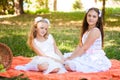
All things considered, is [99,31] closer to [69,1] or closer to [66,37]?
[66,37]

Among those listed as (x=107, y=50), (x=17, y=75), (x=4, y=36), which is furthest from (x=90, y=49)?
(x=4, y=36)

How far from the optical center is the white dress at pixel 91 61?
19.2 feet

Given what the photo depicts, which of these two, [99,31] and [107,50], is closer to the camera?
[99,31]

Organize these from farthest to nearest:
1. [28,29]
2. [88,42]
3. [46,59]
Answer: [28,29]
[88,42]
[46,59]

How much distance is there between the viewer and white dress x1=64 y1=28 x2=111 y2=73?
19.2 ft

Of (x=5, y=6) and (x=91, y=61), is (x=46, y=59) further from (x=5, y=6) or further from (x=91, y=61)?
(x=5, y=6)

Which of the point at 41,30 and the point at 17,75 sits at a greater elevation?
the point at 41,30

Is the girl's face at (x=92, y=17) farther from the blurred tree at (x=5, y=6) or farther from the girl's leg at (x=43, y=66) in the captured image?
the blurred tree at (x=5, y=6)

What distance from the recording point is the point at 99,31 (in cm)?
614

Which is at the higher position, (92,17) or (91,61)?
(92,17)

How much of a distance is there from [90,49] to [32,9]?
16.9 m

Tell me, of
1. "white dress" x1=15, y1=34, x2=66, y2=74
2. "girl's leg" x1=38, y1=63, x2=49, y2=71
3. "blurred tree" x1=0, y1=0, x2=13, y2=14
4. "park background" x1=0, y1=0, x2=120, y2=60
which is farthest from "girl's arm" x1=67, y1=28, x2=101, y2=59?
"blurred tree" x1=0, y1=0, x2=13, y2=14

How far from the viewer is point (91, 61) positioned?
5.96 metres

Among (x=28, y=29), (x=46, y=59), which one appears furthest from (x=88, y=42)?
(x=28, y=29)
